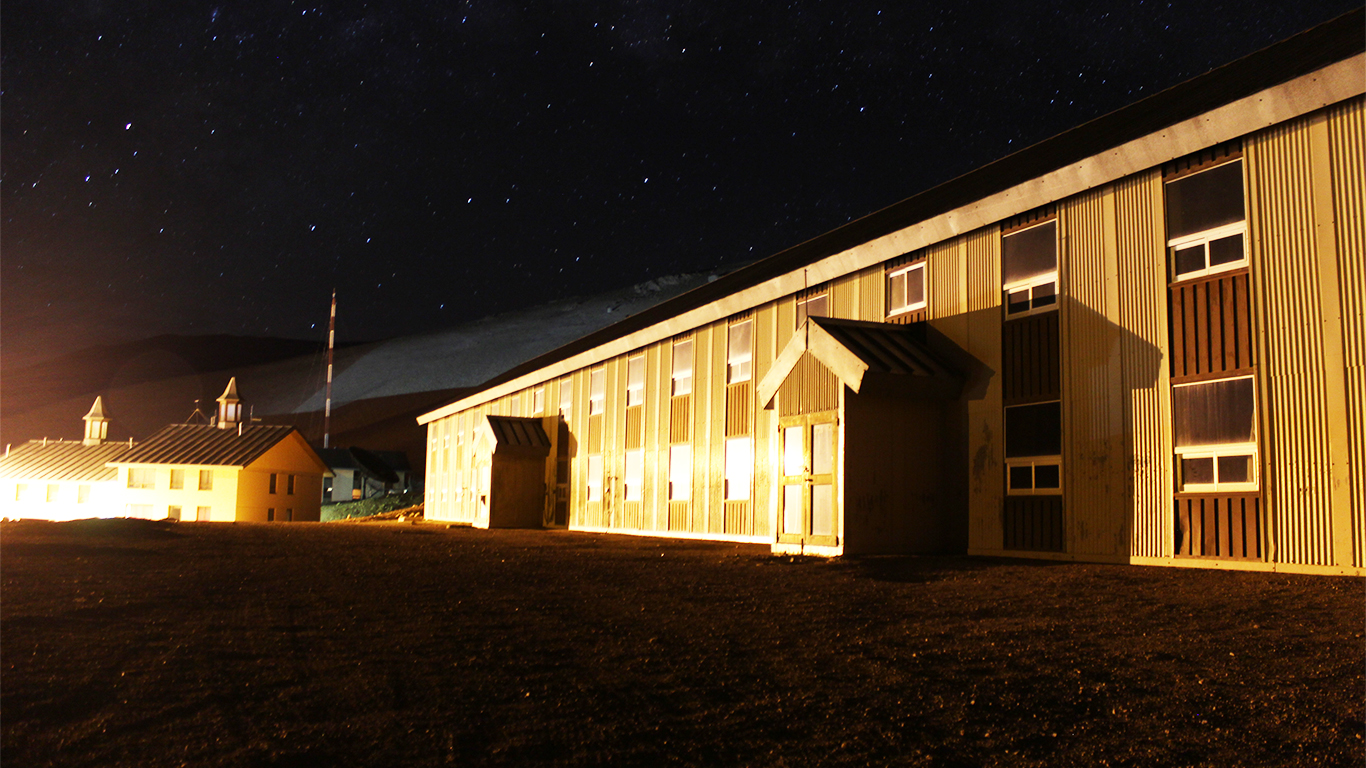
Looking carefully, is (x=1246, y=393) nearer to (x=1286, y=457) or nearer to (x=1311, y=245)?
(x=1286, y=457)

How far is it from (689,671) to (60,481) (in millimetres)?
82968

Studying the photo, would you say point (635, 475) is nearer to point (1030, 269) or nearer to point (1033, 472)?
point (1033, 472)

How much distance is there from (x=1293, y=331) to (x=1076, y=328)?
2.94m

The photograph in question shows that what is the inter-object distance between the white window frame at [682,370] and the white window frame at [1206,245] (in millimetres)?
13464

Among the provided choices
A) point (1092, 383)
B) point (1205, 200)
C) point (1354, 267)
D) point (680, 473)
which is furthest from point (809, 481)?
point (680, 473)

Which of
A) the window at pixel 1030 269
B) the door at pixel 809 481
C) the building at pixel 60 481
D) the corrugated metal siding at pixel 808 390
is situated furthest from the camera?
the building at pixel 60 481

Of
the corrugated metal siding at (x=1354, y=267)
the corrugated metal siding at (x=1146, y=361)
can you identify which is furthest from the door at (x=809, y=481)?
the corrugated metal siding at (x=1354, y=267)

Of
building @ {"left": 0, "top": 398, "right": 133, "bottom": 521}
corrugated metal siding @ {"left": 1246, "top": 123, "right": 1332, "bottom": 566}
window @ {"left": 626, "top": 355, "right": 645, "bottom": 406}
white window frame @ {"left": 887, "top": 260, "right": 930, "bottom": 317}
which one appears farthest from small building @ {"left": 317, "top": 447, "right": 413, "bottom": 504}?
corrugated metal siding @ {"left": 1246, "top": 123, "right": 1332, "bottom": 566}

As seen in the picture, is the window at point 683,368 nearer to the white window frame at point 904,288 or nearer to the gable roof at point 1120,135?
the gable roof at point 1120,135

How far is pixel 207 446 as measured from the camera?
228 ft

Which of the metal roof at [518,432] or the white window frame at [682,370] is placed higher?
the white window frame at [682,370]

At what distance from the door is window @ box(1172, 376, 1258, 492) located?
4818 millimetres

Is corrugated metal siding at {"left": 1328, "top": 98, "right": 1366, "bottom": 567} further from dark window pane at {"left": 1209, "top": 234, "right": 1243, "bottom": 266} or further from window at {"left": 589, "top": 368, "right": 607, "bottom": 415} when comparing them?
window at {"left": 589, "top": 368, "right": 607, "bottom": 415}

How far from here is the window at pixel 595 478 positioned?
2870 centimetres
